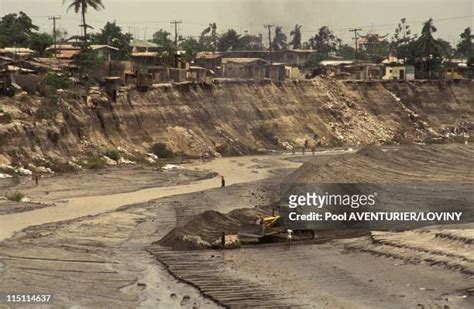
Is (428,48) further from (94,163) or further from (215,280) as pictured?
(215,280)

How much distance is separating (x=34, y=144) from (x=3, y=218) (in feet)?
61.6

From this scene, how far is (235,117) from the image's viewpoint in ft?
274

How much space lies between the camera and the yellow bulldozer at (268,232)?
36750 millimetres

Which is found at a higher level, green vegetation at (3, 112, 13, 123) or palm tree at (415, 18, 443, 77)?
palm tree at (415, 18, 443, 77)

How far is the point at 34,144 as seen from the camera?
203ft

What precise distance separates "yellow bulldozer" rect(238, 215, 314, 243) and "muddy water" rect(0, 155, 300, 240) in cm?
1096

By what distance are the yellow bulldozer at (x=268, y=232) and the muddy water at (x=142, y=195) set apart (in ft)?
35.9

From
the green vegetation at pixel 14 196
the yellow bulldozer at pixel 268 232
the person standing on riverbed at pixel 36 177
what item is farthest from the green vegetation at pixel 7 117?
the yellow bulldozer at pixel 268 232

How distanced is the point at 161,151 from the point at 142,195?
18832 mm

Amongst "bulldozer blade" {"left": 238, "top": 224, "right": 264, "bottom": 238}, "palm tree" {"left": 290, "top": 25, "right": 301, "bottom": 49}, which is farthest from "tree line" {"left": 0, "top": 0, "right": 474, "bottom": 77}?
"bulldozer blade" {"left": 238, "top": 224, "right": 264, "bottom": 238}

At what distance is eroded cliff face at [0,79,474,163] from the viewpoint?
2564 inches

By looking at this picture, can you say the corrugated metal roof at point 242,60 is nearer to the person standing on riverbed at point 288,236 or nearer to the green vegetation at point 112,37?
the green vegetation at point 112,37

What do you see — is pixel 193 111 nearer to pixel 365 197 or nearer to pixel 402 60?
pixel 365 197

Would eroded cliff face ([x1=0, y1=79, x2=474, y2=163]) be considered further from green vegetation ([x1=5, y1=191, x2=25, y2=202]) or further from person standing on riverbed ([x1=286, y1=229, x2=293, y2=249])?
person standing on riverbed ([x1=286, y1=229, x2=293, y2=249])
